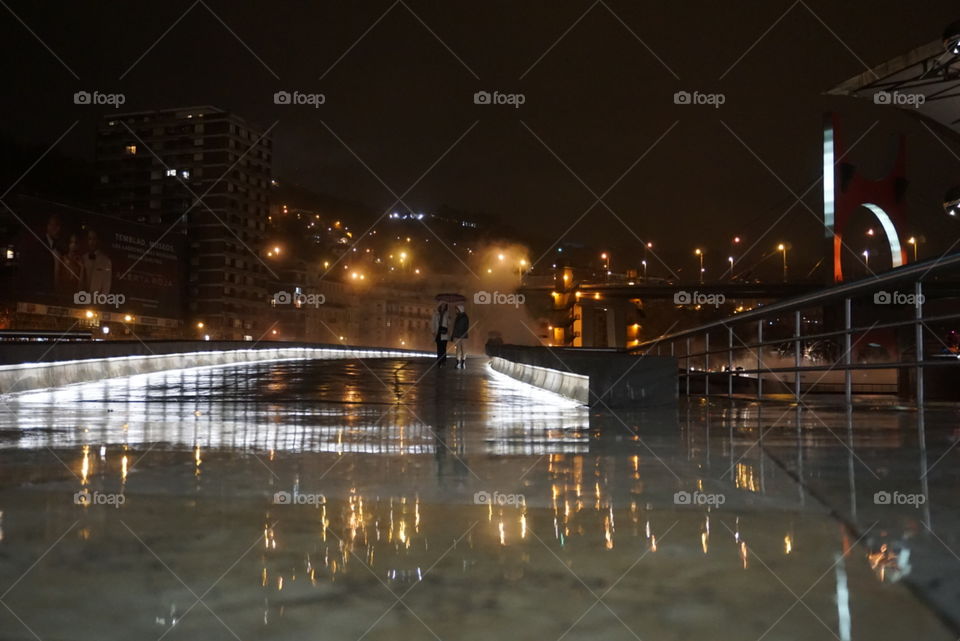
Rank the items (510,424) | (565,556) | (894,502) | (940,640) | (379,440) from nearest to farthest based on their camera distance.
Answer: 1. (940,640)
2. (565,556)
3. (894,502)
4. (379,440)
5. (510,424)

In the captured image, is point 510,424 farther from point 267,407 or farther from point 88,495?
point 88,495

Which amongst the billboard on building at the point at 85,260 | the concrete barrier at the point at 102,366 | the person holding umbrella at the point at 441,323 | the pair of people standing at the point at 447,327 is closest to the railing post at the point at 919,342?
the concrete barrier at the point at 102,366

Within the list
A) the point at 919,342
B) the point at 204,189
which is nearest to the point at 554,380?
the point at 919,342

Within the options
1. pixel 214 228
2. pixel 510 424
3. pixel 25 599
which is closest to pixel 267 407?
pixel 510 424

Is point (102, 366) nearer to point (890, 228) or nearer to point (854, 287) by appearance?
point (854, 287)

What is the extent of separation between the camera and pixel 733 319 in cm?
1376

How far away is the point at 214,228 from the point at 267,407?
157375 millimetres

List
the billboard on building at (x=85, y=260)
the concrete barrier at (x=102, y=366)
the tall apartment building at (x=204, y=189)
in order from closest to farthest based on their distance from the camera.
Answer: the concrete barrier at (x=102, y=366), the billboard on building at (x=85, y=260), the tall apartment building at (x=204, y=189)

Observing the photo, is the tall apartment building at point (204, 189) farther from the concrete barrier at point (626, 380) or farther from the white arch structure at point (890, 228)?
the concrete barrier at point (626, 380)

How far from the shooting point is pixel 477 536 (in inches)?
149

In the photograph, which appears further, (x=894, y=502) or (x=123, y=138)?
(x=123, y=138)

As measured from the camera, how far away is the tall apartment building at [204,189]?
15638 centimetres

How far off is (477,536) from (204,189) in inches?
6854

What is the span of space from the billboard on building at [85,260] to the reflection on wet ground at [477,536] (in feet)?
264
